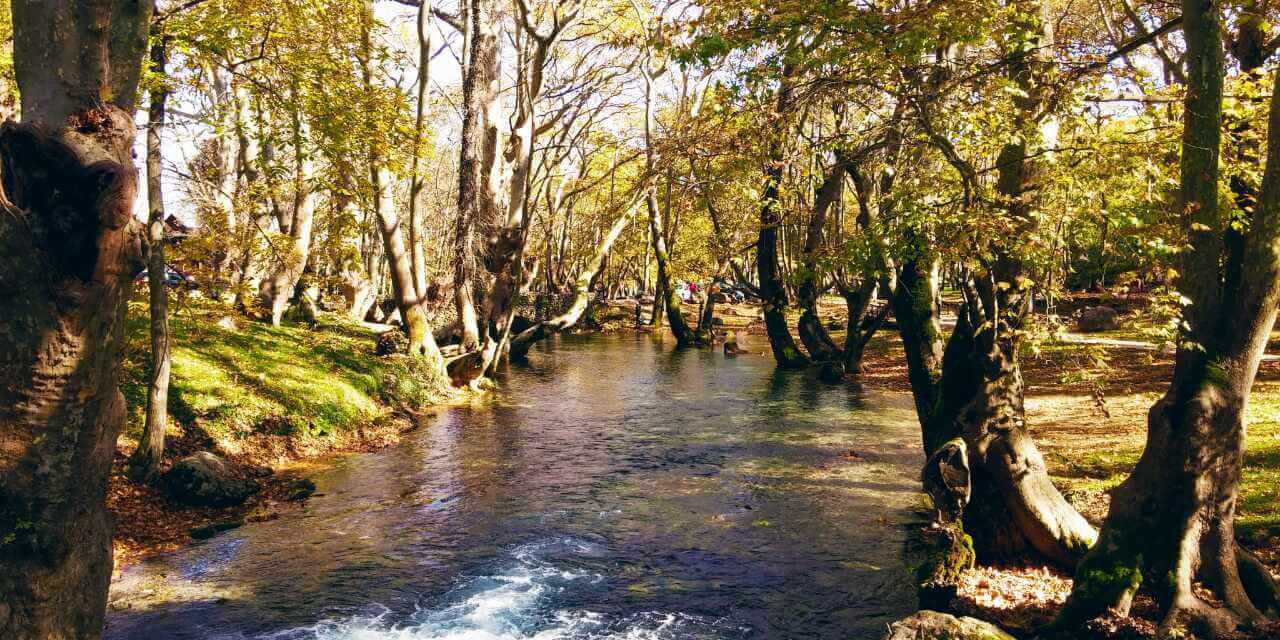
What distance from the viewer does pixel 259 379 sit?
611 inches

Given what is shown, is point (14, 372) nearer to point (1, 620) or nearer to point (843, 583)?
point (1, 620)

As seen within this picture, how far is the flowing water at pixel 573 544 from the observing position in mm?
8094

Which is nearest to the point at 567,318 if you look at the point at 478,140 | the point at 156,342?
the point at 478,140

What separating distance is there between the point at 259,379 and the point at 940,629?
13602 mm

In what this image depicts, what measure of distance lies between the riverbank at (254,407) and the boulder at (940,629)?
8596 millimetres

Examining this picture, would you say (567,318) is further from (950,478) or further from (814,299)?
(950,478)

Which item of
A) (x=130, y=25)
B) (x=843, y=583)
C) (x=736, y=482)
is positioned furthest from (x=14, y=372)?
(x=736, y=482)

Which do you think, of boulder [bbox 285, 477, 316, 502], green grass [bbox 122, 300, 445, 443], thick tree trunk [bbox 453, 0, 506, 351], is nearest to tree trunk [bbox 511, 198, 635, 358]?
thick tree trunk [bbox 453, 0, 506, 351]

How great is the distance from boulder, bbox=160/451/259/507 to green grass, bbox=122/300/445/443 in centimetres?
118

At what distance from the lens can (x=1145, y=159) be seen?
25.8 ft

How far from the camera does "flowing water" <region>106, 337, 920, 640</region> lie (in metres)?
8.09

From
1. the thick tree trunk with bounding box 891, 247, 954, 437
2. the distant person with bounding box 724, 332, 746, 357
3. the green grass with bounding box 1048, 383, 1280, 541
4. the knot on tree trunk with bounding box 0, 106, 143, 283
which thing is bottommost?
the green grass with bounding box 1048, 383, 1280, 541

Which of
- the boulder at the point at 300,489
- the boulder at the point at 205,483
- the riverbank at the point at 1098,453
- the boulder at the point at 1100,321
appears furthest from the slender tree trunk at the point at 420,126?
the boulder at the point at 1100,321

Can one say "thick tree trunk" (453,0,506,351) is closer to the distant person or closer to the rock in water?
the rock in water
